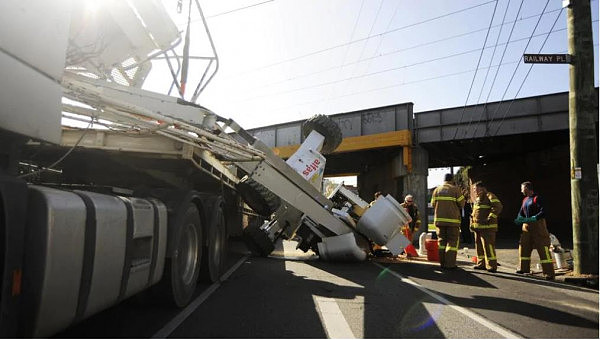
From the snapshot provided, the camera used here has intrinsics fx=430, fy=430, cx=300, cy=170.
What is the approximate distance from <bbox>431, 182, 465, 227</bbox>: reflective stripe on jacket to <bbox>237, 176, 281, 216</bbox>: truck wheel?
332cm

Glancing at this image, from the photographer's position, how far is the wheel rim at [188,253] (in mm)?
4906

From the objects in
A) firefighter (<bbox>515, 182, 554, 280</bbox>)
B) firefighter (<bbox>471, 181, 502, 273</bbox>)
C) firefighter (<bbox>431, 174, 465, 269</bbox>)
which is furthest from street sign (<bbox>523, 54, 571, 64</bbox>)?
firefighter (<bbox>431, 174, 465, 269</bbox>)

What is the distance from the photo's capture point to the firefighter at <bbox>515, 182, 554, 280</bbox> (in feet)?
25.0

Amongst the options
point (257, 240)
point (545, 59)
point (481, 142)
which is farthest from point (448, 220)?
point (481, 142)

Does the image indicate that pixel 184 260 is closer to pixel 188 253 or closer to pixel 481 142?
pixel 188 253

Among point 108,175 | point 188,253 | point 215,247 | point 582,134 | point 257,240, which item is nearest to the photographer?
point 188,253

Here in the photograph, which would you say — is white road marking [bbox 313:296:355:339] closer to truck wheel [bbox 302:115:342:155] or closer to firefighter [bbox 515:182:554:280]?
firefighter [bbox 515:182:554:280]

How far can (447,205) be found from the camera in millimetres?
8867

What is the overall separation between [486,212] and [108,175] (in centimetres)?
716

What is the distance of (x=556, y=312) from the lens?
501 cm

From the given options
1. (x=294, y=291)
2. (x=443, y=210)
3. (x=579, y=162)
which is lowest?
(x=294, y=291)

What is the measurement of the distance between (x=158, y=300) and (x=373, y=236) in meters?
5.59

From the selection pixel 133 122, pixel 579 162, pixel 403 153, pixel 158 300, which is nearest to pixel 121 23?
pixel 133 122

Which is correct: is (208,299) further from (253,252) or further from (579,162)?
(579,162)
